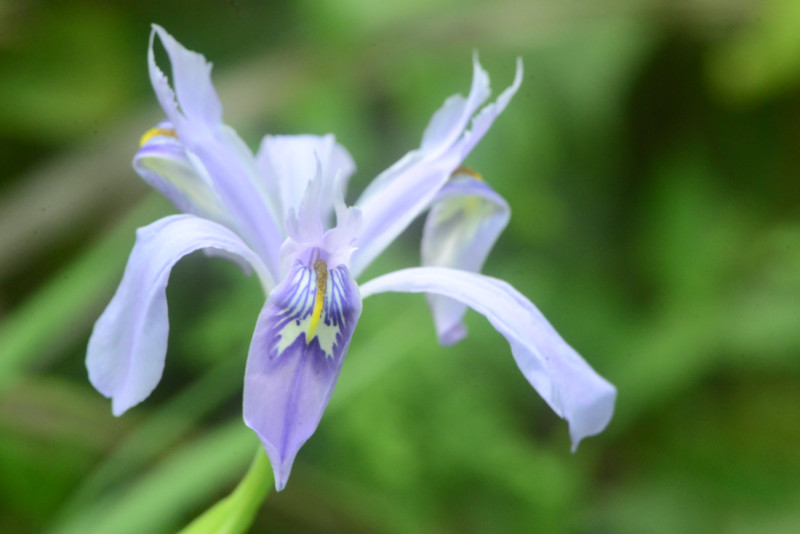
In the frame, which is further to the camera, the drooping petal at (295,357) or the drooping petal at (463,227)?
the drooping petal at (463,227)

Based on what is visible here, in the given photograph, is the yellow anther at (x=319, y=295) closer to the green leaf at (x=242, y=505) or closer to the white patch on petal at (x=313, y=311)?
the white patch on petal at (x=313, y=311)

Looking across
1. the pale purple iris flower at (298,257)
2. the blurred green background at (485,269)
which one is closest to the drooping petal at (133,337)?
the pale purple iris flower at (298,257)

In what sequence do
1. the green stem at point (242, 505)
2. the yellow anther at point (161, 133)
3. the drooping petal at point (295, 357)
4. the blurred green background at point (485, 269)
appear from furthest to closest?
the blurred green background at point (485, 269) → the yellow anther at point (161, 133) → the green stem at point (242, 505) → the drooping petal at point (295, 357)

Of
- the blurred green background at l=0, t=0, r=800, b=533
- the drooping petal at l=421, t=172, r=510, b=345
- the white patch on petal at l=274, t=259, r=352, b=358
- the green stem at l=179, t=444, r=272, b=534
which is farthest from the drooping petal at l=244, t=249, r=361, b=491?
the blurred green background at l=0, t=0, r=800, b=533

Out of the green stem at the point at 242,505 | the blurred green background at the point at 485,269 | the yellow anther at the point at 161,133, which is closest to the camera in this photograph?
the green stem at the point at 242,505

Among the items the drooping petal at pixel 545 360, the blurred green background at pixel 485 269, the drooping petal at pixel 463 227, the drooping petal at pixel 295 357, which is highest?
the drooping petal at pixel 295 357

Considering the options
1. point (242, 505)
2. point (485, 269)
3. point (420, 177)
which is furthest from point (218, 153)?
point (485, 269)

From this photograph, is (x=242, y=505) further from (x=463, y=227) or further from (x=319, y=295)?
(x=463, y=227)
